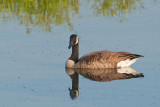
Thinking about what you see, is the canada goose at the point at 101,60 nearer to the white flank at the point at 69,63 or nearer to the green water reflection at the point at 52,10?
the white flank at the point at 69,63

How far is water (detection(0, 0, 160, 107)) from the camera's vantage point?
13250 mm

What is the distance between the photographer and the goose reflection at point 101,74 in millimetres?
14810

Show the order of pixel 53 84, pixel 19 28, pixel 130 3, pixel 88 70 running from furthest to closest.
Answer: pixel 130 3 → pixel 19 28 → pixel 88 70 → pixel 53 84

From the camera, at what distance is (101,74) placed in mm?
15789

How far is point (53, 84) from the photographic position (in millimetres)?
14289

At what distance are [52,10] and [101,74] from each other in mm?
5869

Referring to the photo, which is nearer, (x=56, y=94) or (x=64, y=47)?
(x=56, y=94)

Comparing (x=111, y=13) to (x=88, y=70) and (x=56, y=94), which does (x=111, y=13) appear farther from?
(x=56, y=94)

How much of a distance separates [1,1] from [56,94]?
9482 mm

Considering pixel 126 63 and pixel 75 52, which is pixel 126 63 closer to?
pixel 126 63

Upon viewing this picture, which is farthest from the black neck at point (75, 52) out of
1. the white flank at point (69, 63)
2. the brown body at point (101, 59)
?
the white flank at point (69, 63)

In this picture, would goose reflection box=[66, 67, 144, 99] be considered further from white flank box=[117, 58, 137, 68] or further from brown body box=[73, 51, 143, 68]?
brown body box=[73, 51, 143, 68]

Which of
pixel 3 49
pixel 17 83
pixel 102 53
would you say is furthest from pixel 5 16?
pixel 17 83

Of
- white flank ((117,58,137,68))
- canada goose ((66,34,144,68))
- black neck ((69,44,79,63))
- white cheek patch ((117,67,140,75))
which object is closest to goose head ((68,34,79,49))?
canada goose ((66,34,144,68))
